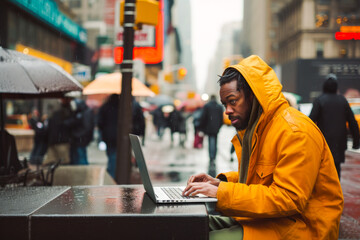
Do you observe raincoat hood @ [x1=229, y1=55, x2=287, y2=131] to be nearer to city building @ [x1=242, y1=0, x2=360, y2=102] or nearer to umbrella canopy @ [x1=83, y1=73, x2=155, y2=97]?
umbrella canopy @ [x1=83, y1=73, x2=155, y2=97]

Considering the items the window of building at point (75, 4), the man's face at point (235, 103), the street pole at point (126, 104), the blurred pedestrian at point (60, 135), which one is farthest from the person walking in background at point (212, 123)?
the window of building at point (75, 4)

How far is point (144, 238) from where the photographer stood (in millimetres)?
2002

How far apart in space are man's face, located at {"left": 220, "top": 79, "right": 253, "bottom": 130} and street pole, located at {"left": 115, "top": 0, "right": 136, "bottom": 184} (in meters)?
4.09

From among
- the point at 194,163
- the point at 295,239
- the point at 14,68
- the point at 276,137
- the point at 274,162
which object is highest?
the point at 14,68

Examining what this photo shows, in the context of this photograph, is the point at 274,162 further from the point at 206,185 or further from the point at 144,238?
the point at 144,238

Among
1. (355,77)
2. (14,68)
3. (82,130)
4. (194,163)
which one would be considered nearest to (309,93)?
(355,77)

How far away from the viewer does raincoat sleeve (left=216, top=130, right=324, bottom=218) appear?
6.69 feet

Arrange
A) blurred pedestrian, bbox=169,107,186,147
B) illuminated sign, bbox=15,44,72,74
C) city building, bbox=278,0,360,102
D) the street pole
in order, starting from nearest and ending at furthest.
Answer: the street pole → blurred pedestrian, bbox=169,107,186,147 → illuminated sign, bbox=15,44,72,74 → city building, bbox=278,0,360,102

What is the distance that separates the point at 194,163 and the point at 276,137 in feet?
33.4

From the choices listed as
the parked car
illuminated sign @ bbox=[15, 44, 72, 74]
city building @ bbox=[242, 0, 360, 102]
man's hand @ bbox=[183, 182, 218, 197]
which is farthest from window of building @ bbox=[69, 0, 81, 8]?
man's hand @ bbox=[183, 182, 218, 197]

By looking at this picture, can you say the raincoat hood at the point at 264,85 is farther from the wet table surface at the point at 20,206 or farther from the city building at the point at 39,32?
the city building at the point at 39,32

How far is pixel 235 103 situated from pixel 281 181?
21.7 inches

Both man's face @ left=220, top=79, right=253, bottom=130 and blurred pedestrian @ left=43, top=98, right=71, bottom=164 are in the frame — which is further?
blurred pedestrian @ left=43, top=98, right=71, bottom=164

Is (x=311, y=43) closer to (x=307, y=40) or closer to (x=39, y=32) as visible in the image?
(x=307, y=40)
